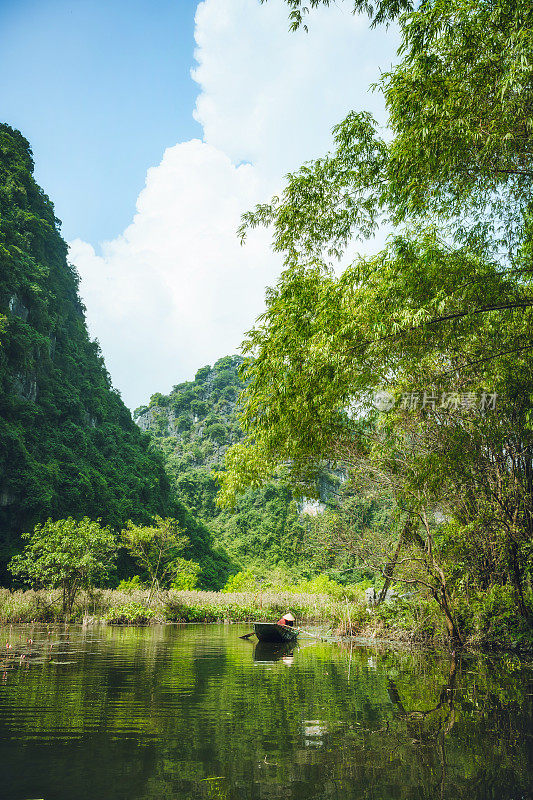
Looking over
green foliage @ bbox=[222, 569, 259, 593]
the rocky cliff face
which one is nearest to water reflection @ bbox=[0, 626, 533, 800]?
green foliage @ bbox=[222, 569, 259, 593]

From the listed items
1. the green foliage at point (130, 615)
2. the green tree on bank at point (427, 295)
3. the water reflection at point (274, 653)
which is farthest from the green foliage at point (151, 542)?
the green tree on bank at point (427, 295)

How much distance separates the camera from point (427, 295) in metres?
6.38

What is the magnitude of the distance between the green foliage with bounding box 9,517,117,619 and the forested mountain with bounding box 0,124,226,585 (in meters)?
10.7

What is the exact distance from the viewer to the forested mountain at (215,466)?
51219 mm

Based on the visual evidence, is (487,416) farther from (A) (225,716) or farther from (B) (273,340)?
(A) (225,716)

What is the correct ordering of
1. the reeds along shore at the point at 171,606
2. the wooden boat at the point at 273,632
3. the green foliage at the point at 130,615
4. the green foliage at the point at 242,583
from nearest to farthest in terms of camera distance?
the wooden boat at the point at 273,632 < the reeds along shore at the point at 171,606 < the green foliage at the point at 130,615 < the green foliage at the point at 242,583

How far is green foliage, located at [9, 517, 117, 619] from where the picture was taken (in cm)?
1923

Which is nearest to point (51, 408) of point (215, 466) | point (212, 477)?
point (212, 477)

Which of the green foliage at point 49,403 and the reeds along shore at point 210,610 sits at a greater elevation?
the green foliage at point 49,403

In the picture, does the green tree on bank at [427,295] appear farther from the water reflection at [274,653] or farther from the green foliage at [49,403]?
the green foliage at [49,403]

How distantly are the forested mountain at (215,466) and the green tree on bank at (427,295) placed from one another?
30.9m

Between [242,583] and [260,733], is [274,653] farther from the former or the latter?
[242,583]

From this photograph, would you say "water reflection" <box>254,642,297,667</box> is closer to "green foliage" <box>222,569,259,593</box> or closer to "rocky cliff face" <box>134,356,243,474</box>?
"green foliage" <box>222,569,259,593</box>

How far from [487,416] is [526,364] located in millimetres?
1285
